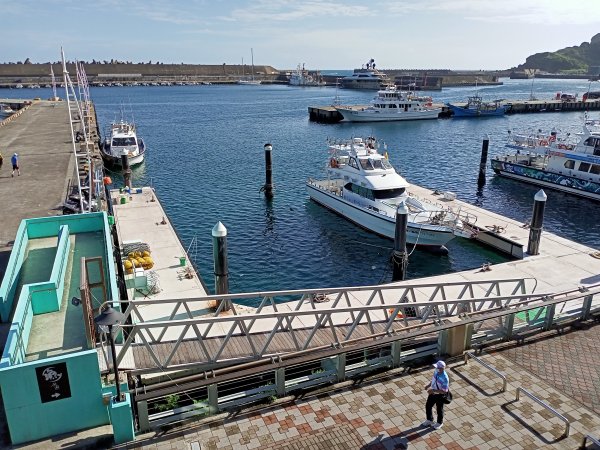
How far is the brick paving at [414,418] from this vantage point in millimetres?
9742

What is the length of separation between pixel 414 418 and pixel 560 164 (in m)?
40.6

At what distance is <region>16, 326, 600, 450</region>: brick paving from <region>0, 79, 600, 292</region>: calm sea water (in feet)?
47.1

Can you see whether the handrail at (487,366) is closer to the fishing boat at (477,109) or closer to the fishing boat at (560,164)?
the fishing boat at (560,164)

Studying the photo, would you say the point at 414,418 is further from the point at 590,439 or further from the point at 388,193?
the point at 388,193

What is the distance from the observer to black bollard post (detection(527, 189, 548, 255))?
25.9m

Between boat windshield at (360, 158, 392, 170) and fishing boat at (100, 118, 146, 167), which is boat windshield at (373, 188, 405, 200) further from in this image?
fishing boat at (100, 118, 146, 167)

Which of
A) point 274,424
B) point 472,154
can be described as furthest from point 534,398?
point 472,154

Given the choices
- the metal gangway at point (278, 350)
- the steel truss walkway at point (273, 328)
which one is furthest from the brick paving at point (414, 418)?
the steel truss walkway at point (273, 328)

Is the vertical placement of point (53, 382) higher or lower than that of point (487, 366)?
higher

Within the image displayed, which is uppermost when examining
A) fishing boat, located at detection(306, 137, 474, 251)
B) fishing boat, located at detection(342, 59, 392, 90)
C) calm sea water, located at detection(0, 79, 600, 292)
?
fishing boat, located at detection(342, 59, 392, 90)

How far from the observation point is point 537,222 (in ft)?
85.3

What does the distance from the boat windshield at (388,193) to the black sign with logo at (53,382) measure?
82.6 feet

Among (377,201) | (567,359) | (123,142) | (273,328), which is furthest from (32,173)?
(567,359)

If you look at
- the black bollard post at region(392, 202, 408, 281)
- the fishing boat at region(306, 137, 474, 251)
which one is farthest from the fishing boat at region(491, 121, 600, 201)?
the black bollard post at region(392, 202, 408, 281)
